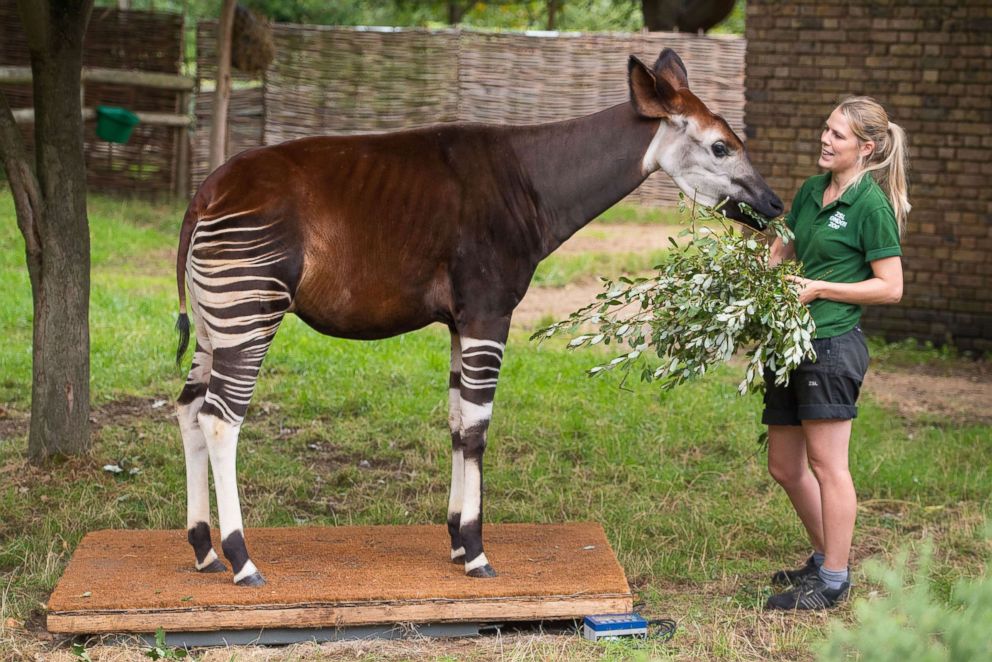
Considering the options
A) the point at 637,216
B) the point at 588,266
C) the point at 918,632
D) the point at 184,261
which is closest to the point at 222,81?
the point at 588,266

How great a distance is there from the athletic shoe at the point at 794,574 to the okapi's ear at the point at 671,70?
2.02 m

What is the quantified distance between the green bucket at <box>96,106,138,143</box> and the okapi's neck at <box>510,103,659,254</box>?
31.3 ft

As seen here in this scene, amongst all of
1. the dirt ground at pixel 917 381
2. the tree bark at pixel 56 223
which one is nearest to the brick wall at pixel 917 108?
the dirt ground at pixel 917 381

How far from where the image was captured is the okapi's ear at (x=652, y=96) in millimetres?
4246

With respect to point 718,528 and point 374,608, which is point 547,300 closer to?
point 718,528

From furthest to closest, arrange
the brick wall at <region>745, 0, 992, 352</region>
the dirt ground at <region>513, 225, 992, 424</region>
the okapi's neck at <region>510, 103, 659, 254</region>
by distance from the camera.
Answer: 1. the brick wall at <region>745, 0, 992, 352</region>
2. the dirt ground at <region>513, 225, 992, 424</region>
3. the okapi's neck at <region>510, 103, 659, 254</region>

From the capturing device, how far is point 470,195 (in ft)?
14.0

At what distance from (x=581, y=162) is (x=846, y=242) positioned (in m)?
1.03

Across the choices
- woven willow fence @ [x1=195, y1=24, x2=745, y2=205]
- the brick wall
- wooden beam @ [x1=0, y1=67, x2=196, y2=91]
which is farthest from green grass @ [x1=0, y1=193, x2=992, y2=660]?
woven willow fence @ [x1=195, y1=24, x2=745, y2=205]

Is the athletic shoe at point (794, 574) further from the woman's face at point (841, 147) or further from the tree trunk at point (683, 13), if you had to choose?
the tree trunk at point (683, 13)

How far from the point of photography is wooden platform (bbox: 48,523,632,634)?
394cm

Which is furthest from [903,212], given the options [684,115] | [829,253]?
[684,115]

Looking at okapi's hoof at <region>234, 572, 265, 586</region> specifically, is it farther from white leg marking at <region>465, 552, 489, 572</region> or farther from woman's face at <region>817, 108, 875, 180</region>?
woman's face at <region>817, 108, 875, 180</region>

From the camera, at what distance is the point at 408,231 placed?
4.21 metres
